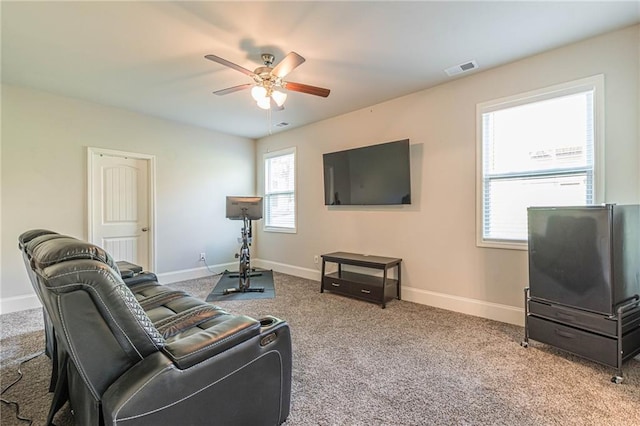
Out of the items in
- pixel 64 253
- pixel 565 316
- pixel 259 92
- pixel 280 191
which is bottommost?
pixel 565 316

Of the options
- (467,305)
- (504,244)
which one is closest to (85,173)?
(467,305)

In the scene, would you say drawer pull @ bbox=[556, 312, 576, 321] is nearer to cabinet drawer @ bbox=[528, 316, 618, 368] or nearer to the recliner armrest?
cabinet drawer @ bbox=[528, 316, 618, 368]

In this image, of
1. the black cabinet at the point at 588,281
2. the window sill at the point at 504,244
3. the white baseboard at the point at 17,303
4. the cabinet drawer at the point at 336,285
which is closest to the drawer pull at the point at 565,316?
the black cabinet at the point at 588,281

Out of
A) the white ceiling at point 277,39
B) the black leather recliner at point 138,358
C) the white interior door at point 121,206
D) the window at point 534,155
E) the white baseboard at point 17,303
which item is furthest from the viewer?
the white interior door at point 121,206

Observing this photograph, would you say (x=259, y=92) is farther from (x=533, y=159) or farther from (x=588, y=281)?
(x=588, y=281)

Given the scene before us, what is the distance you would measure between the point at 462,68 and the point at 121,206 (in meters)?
4.82

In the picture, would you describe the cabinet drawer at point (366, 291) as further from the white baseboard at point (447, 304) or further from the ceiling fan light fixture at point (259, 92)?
the ceiling fan light fixture at point (259, 92)

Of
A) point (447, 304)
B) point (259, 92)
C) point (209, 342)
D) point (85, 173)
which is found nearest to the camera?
point (209, 342)

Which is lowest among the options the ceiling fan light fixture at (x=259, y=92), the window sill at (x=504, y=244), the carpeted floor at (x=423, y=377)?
the carpeted floor at (x=423, y=377)

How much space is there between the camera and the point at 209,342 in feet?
4.17

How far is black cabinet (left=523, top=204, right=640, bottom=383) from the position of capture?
208 cm

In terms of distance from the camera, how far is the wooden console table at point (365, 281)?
361 cm

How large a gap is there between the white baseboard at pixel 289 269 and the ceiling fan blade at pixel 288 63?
323 centimetres

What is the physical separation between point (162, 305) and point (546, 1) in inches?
139
